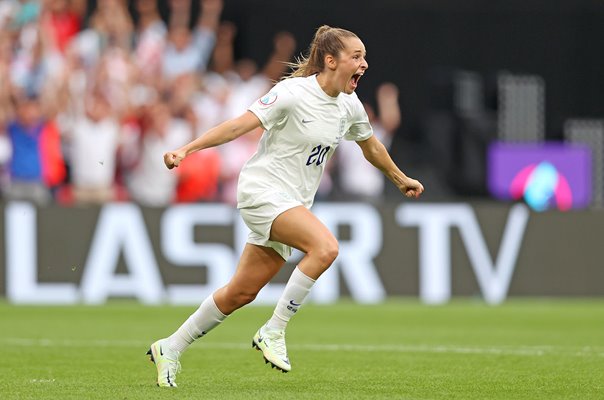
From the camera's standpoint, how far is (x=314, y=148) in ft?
27.2

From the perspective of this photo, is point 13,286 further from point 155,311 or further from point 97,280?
point 155,311

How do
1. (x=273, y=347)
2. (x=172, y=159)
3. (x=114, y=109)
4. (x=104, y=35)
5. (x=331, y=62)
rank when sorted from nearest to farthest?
(x=172, y=159) → (x=273, y=347) → (x=331, y=62) → (x=114, y=109) → (x=104, y=35)

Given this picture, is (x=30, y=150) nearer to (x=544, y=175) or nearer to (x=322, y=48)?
(x=544, y=175)

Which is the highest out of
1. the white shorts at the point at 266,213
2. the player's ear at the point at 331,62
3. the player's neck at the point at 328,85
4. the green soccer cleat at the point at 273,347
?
the player's ear at the point at 331,62

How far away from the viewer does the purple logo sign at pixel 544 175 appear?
20516mm

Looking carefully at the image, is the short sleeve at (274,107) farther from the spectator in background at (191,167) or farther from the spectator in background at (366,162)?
the spectator in background at (366,162)

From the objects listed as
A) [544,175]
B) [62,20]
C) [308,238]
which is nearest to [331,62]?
[308,238]

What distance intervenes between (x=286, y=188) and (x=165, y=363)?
1.37 metres

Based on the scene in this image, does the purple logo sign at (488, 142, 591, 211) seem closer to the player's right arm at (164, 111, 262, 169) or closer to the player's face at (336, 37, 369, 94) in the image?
the player's face at (336, 37, 369, 94)

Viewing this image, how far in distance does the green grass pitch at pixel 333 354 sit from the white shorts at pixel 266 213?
940 mm

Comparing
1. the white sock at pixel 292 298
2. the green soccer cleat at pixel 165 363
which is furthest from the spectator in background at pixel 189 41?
the white sock at pixel 292 298

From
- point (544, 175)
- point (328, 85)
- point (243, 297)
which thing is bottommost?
point (544, 175)

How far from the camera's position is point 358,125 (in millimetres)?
8664

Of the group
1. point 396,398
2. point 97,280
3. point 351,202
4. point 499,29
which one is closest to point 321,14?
point 499,29
